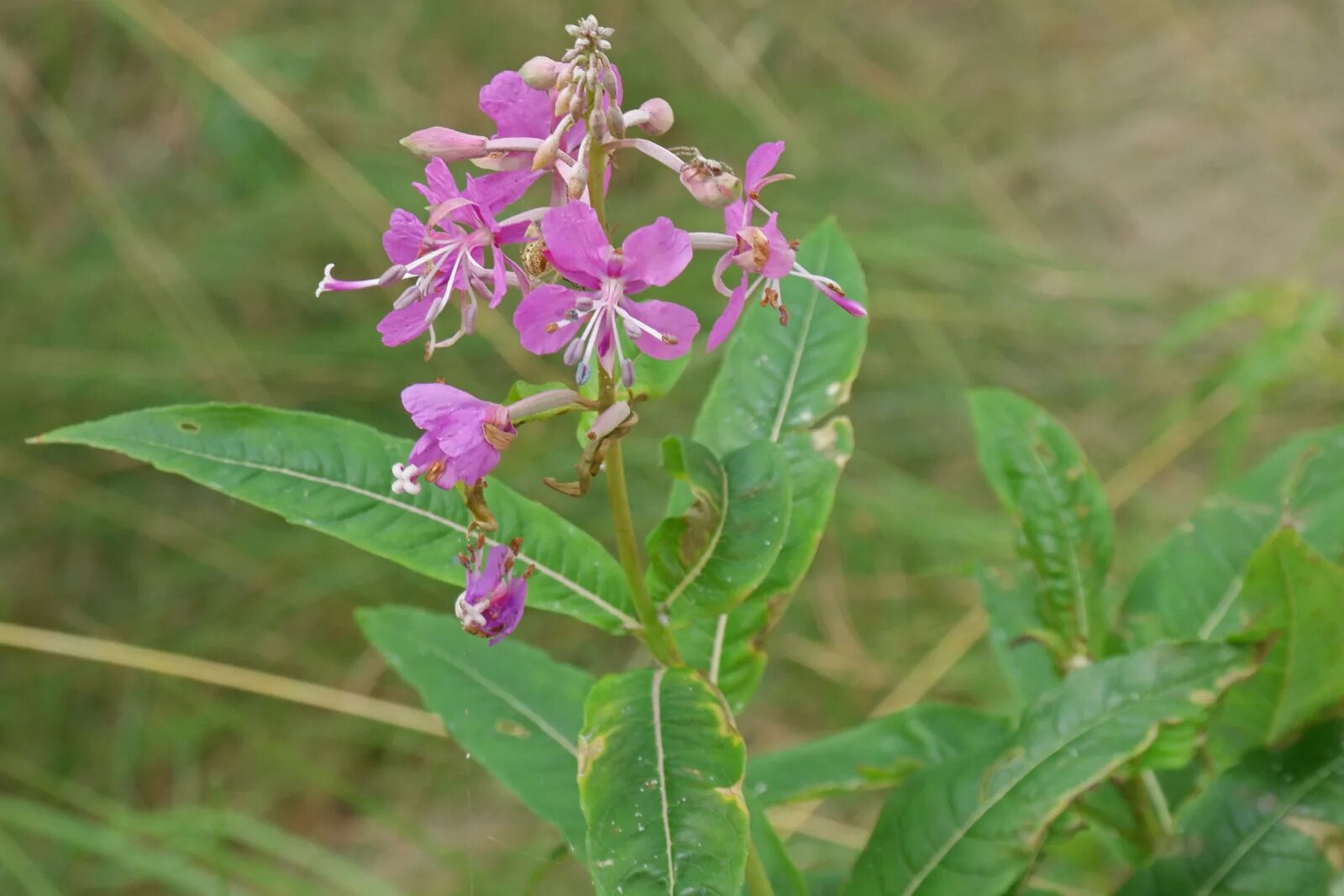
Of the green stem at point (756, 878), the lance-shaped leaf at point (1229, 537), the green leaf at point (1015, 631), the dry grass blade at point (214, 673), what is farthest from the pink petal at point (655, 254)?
the dry grass blade at point (214, 673)

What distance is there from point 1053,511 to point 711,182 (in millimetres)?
722

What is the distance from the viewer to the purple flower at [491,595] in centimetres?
89

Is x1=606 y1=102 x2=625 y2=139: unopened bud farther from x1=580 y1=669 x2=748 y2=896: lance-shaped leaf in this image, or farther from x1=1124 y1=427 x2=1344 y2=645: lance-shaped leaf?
x1=1124 y1=427 x2=1344 y2=645: lance-shaped leaf

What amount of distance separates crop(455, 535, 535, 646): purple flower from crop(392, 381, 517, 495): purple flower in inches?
2.9

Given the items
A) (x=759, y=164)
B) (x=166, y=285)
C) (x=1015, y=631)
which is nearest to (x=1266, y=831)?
(x=1015, y=631)

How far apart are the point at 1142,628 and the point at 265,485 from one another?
3.47 ft

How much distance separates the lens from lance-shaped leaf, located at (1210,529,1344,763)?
106 centimetres

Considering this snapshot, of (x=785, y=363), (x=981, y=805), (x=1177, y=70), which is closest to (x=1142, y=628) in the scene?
(x=981, y=805)

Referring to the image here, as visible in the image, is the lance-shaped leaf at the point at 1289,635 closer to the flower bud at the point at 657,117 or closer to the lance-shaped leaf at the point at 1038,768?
the lance-shaped leaf at the point at 1038,768

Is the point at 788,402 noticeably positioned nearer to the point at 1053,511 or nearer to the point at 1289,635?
the point at 1053,511

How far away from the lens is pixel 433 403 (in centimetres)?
85

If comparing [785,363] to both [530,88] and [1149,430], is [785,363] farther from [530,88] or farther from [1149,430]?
[1149,430]

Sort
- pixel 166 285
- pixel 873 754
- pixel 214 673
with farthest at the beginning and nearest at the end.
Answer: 1. pixel 166 285
2. pixel 214 673
3. pixel 873 754

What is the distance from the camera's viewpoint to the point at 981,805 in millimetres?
1083
